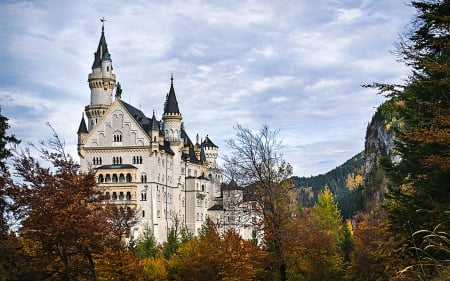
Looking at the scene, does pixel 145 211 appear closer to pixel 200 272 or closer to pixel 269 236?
pixel 200 272

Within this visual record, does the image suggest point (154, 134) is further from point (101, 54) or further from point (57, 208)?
point (57, 208)

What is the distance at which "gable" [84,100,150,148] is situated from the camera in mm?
83688

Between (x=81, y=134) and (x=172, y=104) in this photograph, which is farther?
(x=172, y=104)

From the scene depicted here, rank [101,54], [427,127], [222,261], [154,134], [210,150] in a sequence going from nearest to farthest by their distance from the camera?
[427,127] → [222,261] → [154,134] → [101,54] → [210,150]

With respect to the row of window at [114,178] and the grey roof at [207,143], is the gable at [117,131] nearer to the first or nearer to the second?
the row of window at [114,178]

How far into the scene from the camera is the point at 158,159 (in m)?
85.1

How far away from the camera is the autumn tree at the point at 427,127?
622 inches

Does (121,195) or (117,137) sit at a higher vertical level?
(117,137)

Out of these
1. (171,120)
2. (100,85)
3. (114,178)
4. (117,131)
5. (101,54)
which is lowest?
(114,178)

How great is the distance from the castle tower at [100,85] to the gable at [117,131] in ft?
12.8

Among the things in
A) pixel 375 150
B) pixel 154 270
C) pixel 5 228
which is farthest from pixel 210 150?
pixel 5 228

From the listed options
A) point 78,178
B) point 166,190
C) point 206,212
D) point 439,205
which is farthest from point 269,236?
point 206,212

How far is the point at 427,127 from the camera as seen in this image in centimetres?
1912

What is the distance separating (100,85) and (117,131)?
848cm
